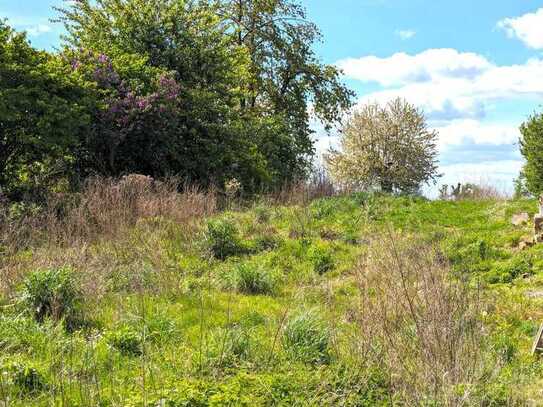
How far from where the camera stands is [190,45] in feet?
60.4

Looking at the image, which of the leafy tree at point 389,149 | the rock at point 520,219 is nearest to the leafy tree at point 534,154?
the leafy tree at point 389,149

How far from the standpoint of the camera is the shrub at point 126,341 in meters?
5.47

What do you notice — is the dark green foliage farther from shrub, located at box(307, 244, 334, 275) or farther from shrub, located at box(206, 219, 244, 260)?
shrub, located at box(206, 219, 244, 260)

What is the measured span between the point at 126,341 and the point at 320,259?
4975 millimetres

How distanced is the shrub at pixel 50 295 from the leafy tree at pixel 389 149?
29.2 metres

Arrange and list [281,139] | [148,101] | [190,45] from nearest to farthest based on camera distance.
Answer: [148,101] < [190,45] < [281,139]

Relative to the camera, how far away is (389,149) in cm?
3578

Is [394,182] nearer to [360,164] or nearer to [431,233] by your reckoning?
[360,164]

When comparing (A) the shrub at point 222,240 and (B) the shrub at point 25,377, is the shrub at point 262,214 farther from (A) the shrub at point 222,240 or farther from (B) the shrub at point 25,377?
(B) the shrub at point 25,377

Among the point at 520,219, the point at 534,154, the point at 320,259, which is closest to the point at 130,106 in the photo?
the point at 320,259

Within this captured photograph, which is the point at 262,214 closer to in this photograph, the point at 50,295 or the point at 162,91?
the point at 162,91

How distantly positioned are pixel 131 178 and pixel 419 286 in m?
9.05

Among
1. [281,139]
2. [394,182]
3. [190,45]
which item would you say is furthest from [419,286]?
[394,182]

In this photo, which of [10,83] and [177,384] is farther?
[10,83]
